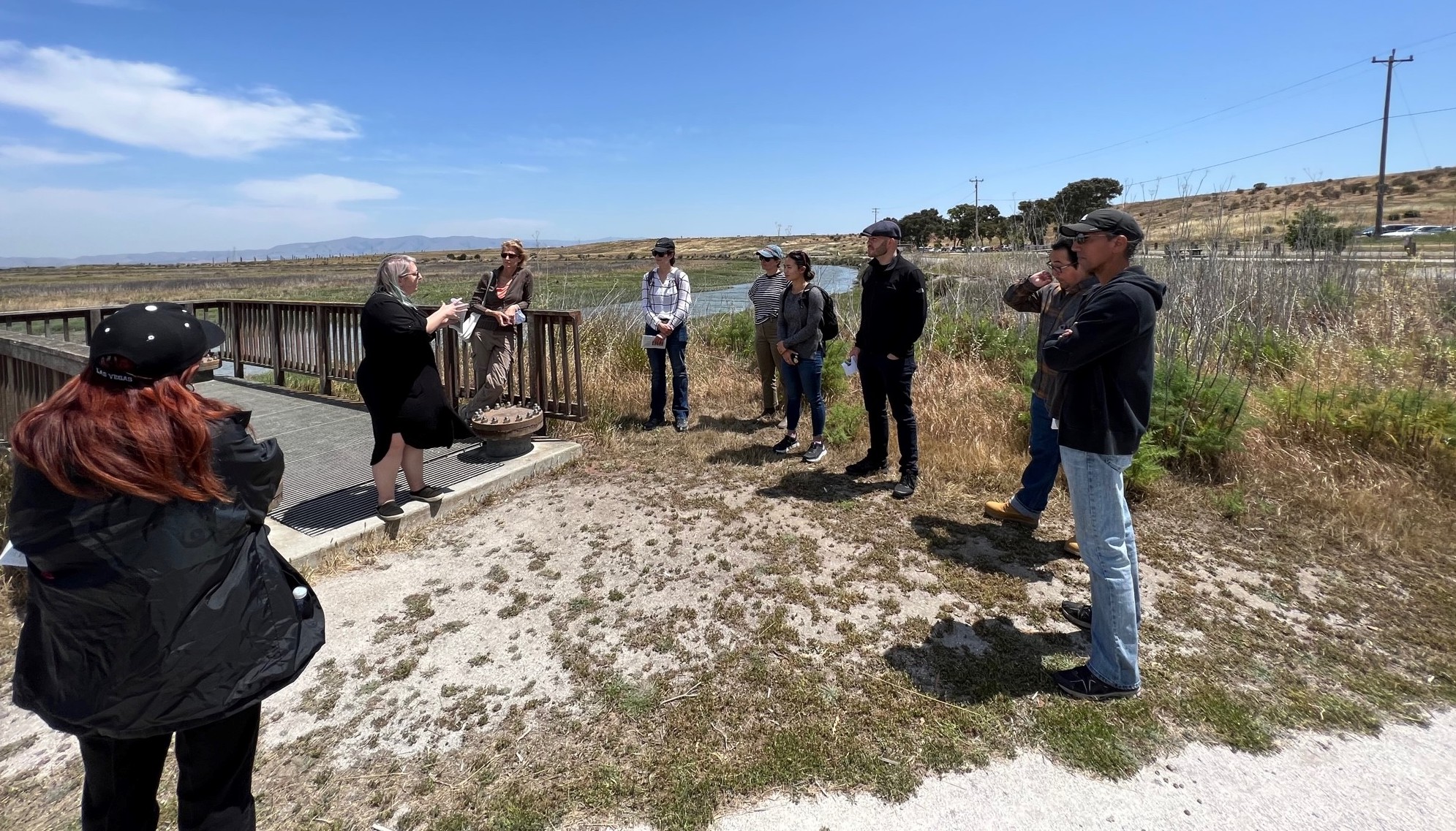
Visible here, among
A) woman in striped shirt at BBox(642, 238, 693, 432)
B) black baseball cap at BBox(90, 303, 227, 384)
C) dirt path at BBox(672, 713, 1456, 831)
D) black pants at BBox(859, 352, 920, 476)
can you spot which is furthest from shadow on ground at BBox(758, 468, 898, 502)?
black baseball cap at BBox(90, 303, 227, 384)

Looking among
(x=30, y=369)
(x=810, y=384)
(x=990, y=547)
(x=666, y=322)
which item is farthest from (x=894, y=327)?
(x=30, y=369)

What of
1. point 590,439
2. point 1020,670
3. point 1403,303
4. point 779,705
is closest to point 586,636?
point 779,705

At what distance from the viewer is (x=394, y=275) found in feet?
14.0

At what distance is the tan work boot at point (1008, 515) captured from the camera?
461cm

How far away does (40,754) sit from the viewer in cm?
276

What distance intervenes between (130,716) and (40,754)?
1741 millimetres

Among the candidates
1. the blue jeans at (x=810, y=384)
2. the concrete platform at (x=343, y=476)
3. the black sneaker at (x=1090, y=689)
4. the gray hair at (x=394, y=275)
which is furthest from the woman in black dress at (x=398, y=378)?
the black sneaker at (x=1090, y=689)

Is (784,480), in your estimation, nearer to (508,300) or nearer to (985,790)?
(508,300)

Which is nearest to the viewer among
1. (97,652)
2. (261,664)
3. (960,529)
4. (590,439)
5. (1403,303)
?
(97,652)

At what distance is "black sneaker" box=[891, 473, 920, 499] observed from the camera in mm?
5172

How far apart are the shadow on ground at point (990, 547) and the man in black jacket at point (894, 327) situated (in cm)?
58

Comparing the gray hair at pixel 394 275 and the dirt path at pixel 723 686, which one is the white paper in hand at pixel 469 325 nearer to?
the gray hair at pixel 394 275

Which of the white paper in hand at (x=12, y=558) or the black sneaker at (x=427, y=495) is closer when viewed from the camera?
the white paper in hand at (x=12, y=558)

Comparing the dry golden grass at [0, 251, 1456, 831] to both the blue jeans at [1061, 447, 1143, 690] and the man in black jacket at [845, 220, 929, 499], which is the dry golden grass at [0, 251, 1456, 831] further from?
the man in black jacket at [845, 220, 929, 499]
